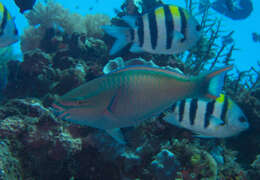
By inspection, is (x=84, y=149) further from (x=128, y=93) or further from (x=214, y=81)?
(x=214, y=81)

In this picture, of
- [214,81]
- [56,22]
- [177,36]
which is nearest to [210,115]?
[177,36]

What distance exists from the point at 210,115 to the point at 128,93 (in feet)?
5.81

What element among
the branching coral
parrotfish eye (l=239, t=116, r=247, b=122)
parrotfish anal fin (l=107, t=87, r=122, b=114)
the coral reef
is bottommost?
Answer: the coral reef

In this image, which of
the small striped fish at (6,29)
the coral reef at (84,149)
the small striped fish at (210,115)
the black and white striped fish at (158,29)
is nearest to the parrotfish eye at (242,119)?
the small striped fish at (210,115)

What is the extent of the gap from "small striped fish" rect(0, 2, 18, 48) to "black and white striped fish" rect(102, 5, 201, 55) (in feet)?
5.50

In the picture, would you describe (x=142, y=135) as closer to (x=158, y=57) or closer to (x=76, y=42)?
(x=158, y=57)

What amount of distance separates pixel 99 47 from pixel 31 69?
1.98m

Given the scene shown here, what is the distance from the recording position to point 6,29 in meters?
3.06

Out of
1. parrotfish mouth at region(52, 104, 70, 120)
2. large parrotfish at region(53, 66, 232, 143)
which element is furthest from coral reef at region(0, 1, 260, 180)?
large parrotfish at region(53, 66, 232, 143)

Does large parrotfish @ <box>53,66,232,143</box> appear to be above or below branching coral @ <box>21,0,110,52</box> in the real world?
below

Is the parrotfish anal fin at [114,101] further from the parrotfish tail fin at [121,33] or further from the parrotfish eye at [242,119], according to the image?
the parrotfish eye at [242,119]

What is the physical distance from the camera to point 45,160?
3.04 meters

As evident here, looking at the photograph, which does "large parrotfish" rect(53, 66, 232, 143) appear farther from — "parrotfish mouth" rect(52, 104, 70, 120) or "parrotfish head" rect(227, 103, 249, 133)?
"parrotfish head" rect(227, 103, 249, 133)

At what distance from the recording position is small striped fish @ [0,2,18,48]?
119 inches
